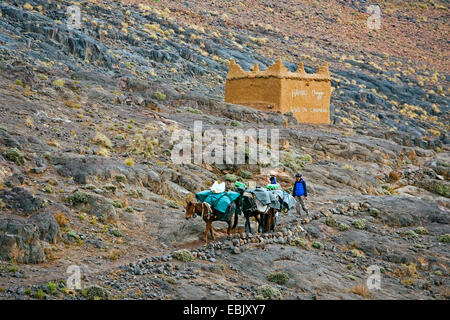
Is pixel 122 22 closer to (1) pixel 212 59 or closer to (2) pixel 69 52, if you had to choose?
(1) pixel 212 59

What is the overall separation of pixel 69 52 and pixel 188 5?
31.7 m

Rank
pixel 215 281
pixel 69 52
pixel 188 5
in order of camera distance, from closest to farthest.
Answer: pixel 215 281 < pixel 69 52 < pixel 188 5

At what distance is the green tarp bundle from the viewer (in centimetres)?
1473

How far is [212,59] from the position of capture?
5625 cm

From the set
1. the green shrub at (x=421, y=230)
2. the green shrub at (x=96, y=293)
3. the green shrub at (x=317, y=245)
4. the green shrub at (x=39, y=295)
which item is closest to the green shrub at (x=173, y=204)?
the green shrub at (x=317, y=245)

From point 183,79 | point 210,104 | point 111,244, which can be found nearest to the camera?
point 111,244

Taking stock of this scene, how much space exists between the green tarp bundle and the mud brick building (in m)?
21.4

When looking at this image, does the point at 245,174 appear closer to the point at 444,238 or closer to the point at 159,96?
the point at 444,238

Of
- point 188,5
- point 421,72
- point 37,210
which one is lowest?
point 37,210

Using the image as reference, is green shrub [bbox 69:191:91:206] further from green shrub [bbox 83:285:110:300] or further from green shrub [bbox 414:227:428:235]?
green shrub [bbox 414:227:428:235]

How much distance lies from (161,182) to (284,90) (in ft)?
58.2

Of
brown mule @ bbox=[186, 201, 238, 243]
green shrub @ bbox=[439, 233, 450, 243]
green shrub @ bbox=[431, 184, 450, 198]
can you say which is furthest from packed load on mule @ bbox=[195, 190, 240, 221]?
green shrub @ bbox=[431, 184, 450, 198]
